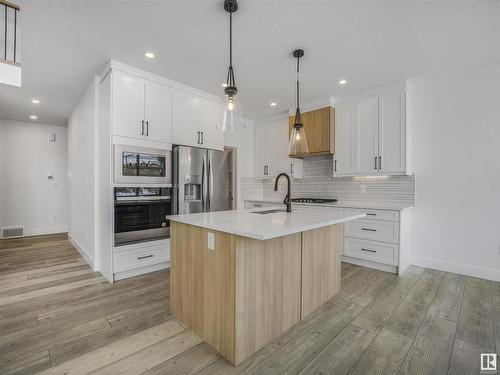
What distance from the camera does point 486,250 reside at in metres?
3.04

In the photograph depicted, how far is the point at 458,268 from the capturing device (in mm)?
3211

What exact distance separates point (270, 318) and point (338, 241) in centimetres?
123

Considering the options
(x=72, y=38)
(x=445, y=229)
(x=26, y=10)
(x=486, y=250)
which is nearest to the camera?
(x=26, y=10)

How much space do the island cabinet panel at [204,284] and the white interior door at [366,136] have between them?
2.95 meters

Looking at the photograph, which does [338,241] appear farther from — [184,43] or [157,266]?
[184,43]

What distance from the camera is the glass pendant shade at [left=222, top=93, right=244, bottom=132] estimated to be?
2.06 meters

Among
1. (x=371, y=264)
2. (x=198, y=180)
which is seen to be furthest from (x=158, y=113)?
(x=371, y=264)

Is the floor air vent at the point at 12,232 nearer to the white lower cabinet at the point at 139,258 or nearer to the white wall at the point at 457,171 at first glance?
the white lower cabinet at the point at 139,258

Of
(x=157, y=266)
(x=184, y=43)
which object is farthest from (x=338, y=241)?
(x=184, y=43)

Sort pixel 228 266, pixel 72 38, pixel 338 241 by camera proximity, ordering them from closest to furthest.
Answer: pixel 228 266
pixel 72 38
pixel 338 241

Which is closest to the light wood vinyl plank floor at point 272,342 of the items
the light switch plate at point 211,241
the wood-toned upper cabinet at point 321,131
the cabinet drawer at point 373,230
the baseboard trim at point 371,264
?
the baseboard trim at point 371,264

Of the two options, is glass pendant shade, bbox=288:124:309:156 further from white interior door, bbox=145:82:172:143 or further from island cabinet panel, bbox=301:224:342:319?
white interior door, bbox=145:82:172:143

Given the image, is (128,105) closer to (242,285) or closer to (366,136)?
(242,285)

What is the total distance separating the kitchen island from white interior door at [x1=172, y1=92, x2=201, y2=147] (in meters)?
1.80
